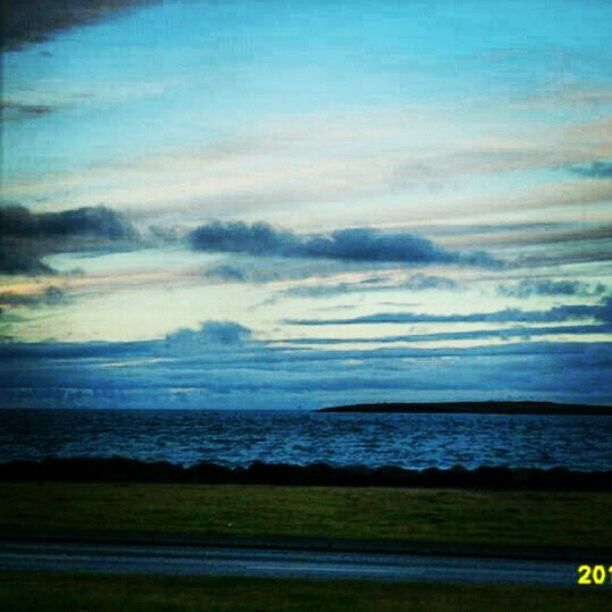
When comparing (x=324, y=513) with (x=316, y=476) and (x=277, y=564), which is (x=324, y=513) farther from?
(x=316, y=476)

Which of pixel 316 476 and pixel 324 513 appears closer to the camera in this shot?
pixel 324 513

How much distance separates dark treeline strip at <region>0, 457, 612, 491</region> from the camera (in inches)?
1829

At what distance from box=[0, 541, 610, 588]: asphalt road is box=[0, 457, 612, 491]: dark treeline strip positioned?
23680 millimetres

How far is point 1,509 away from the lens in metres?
31.7

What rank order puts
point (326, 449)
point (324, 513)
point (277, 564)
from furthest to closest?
point (326, 449) < point (324, 513) < point (277, 564)

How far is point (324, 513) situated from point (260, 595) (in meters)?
14.7

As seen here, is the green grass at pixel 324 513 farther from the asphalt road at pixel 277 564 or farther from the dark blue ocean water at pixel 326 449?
the dark blue ocean water at pixel 326 449

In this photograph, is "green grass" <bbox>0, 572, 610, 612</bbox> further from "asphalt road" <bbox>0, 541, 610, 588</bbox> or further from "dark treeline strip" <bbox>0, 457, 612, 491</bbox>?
"dark treeline strip" <bbox>0, 457, 612, 491</bbox>

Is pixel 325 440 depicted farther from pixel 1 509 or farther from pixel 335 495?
pixel 1 509

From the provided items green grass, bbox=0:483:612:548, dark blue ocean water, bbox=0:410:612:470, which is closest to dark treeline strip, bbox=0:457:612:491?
green grass, bbox=0:483:612:548

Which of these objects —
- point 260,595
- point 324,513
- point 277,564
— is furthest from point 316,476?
point 260,595

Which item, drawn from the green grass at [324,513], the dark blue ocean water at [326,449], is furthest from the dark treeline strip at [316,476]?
the dark blue ocean water at [326,449]

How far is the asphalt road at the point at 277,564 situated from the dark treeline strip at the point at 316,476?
2368cm

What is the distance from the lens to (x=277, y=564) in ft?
70.2
